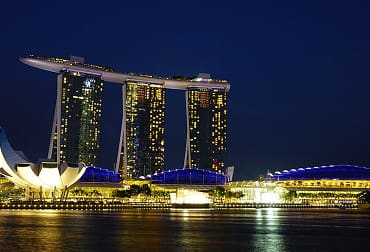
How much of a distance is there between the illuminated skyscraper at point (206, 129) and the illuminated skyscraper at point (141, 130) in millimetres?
8462

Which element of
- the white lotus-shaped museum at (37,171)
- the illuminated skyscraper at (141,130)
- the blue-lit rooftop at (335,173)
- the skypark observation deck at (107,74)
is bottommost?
the white lotus-shaped museum at (37,171)

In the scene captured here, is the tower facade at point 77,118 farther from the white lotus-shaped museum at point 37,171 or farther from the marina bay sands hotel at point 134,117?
the white lotus-shaped museum at point 37,171

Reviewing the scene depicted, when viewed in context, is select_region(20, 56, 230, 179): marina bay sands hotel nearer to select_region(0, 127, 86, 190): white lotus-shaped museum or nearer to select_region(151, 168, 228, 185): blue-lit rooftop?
select_region(151, 168, 228, 185): blue-lit rooftop

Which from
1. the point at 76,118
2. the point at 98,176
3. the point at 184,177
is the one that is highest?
the point at 76,118

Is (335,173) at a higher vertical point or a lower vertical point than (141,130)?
lower

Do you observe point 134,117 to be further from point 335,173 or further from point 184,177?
point 335,173

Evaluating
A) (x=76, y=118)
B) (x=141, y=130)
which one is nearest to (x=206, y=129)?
(x=141, y=130)

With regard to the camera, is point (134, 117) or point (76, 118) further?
point (134, 117)

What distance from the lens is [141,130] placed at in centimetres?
17175

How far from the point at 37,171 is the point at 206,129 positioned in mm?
85564

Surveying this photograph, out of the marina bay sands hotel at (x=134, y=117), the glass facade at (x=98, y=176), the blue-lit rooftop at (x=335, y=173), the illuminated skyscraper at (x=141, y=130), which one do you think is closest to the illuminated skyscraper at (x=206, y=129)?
the marina bay sands hotel at (x=134, y=117)

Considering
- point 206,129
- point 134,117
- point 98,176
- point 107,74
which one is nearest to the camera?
point 98,176

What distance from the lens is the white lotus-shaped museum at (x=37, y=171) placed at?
98.8 metres

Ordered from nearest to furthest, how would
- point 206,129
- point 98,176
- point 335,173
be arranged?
1. point 98,176
2. point 335,173
3. point 206,129
